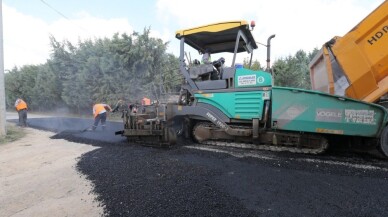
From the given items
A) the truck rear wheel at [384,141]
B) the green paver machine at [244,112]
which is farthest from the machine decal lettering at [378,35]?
the truck rear wheel at [384,141]

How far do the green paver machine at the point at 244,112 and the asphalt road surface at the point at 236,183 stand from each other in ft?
0.97

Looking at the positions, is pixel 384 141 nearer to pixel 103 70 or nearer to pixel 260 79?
pixel 260 79

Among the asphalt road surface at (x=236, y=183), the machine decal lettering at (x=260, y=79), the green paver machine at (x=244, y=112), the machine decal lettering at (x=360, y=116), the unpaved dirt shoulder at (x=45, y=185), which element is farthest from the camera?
the machine decal lettering at (x=260, y=79)

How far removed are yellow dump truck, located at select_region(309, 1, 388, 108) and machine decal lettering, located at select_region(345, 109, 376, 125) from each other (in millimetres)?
323

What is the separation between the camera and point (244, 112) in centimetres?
473

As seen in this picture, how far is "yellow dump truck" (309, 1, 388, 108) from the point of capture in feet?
13.4

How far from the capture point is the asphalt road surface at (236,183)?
2.53 meters

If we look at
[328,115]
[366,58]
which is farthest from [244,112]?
[366,58]

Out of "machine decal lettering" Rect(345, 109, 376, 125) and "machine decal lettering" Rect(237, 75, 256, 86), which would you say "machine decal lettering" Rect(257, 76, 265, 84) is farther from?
"machine decal lettering" Rect(345, 109, 376, 125)

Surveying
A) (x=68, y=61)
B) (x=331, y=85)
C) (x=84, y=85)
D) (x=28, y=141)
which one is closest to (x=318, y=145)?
(x=331, y=85)

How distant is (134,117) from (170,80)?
1.11m

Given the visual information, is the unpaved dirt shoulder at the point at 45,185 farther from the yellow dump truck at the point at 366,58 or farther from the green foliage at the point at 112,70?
the green foliage at the point at 112,70

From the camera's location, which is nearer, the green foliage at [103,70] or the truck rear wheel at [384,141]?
the truck rear wheel at [384,141]

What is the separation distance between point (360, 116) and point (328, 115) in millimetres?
416
